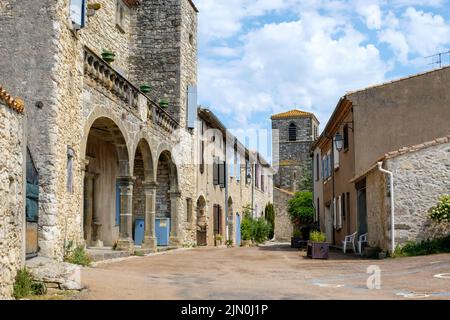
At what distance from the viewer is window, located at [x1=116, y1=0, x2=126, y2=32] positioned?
2039 centimetres

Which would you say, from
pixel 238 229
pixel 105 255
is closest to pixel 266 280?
pixel 105 255

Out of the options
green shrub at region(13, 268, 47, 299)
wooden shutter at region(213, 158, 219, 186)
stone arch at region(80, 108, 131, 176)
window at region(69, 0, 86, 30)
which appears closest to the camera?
green shrub at region(13, 268, 47, 299)

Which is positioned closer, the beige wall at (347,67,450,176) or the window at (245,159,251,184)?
the beige wall at (347,67,450,176)

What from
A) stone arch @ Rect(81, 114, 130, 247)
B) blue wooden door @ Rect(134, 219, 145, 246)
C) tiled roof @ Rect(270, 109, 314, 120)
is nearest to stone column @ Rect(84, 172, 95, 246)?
stone arch @ Rect(81, 114, 130, 247)

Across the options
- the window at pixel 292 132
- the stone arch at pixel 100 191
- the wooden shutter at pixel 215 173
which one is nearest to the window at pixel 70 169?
the stone arch at pixel 100 191

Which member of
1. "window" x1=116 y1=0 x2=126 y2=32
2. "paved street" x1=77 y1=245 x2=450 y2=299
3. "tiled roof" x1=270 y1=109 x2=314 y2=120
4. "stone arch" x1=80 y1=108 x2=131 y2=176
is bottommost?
"paved street" x1=77 y1=245 x2=450 y2=299

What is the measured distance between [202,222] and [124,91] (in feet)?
35.3

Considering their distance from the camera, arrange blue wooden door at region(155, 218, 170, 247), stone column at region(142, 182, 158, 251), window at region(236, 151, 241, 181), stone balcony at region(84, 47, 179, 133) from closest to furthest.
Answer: stone balcony at region(84, 47, 179, 133)
stone column at region(142, 182, 158, 251)
blue wooden door at region(155, 218, 170, 247)
window at region(236, 151, 241, 181)

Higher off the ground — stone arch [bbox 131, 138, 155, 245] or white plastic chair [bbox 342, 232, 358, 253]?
stone arch [bbox 131, 138, 155, 245]

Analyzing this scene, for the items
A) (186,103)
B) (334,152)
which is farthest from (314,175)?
(186,103)

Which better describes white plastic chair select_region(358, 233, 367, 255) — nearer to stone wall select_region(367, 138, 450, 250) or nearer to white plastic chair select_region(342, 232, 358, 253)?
white plastic chair select_region(342, 232, 358, 253)

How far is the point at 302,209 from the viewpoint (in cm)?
3306

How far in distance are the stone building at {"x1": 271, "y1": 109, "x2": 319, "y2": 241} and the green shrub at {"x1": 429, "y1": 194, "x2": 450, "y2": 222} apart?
3751 cm

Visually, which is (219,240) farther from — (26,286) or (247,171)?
(26,286)
